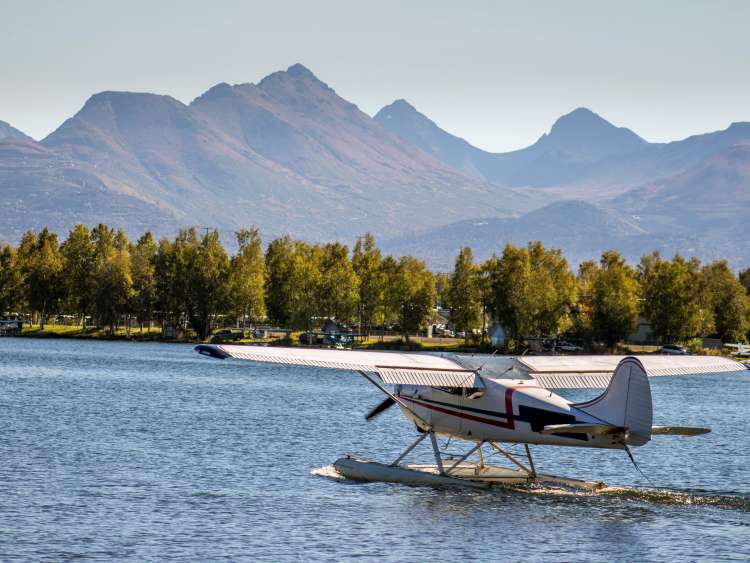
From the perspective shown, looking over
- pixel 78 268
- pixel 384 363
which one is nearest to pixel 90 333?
pixel 78 268

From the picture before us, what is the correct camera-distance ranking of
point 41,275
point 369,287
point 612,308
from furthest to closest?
point 41,275
point 369,287
point 612,308

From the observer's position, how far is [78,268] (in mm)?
132625

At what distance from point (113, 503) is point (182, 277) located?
9996cm

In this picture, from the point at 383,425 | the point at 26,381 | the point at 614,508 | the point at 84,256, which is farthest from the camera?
the point at 84,256

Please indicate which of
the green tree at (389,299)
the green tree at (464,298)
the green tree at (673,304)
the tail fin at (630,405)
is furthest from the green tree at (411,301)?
the tail fin at (630,405)

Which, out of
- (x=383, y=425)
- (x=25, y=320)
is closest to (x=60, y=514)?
(x=383, y=425)

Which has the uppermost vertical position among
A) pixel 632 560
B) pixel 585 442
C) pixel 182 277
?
pixel 182 277

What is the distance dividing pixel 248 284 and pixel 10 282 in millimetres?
28063

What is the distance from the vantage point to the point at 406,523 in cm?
2556

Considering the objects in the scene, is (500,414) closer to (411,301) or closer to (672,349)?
(672,349)

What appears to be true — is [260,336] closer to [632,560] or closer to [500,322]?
[500,322]

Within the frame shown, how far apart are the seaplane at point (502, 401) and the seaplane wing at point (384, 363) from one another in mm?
24

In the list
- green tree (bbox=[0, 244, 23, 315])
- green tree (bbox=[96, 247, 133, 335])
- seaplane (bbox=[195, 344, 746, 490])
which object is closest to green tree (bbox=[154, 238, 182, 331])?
green tree (bbox=[96, 247, 133, 335])

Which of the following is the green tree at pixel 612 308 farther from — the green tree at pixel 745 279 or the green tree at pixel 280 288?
the green tree at pixel 745 279
